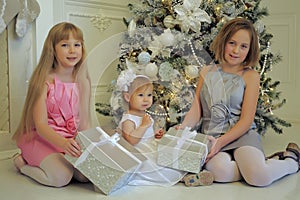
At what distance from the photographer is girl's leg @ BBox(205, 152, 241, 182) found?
1.48m

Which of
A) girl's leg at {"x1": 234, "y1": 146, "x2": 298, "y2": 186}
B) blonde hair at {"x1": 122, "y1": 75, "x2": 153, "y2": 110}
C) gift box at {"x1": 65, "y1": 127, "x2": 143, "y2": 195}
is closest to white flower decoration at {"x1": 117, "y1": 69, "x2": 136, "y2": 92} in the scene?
blonde hair at {"x1": 122, "y1": 75, "x2": 153, "y2": 110}

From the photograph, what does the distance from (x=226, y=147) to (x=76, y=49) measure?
71 cm

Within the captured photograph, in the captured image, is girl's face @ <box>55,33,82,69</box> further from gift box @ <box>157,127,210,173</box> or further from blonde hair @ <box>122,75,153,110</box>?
gift box @ <box>157,127,210,173</box>

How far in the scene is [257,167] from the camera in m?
1.45

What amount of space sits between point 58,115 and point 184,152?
0.54 m

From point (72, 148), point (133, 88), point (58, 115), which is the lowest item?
point (72, 148)

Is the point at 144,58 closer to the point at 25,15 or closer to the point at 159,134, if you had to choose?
the point at 159,134

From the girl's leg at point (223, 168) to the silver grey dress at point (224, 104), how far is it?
13cm

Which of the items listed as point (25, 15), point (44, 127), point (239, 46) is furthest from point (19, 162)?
point (239, 46)

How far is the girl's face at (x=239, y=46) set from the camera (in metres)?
1.62

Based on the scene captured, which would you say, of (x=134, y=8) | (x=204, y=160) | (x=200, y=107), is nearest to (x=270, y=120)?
(x=200, y=107)

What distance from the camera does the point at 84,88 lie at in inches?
66.2

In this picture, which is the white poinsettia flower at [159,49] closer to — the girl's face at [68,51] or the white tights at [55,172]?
the girl's face at [68,51]

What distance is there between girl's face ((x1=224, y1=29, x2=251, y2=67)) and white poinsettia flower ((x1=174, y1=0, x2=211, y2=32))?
34 cm
